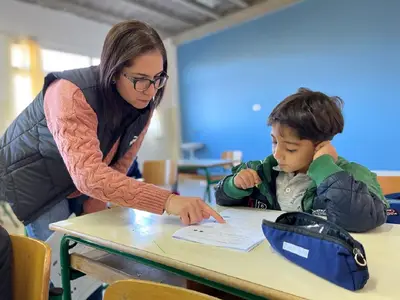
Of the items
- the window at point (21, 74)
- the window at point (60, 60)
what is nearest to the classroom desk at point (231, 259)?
the window at point (21, 74)

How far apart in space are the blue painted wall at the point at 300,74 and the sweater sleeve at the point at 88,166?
93.5 inches

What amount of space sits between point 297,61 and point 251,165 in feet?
12.2

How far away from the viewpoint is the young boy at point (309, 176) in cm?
85

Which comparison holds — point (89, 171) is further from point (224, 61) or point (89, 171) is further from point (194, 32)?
point (194, 32)

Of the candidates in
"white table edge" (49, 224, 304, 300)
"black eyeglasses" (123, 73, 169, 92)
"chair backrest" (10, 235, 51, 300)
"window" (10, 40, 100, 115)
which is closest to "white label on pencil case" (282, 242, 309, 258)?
"white table edge" (49, 224, 304, 300)

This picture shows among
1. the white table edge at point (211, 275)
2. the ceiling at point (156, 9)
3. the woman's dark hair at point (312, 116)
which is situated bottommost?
the white table edge at point (211, 275)

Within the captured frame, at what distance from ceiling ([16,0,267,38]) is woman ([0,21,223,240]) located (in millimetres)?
3388

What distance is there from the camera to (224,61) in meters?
5.44

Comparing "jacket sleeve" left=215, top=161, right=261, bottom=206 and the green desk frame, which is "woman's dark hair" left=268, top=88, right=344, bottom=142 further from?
the green desk frame

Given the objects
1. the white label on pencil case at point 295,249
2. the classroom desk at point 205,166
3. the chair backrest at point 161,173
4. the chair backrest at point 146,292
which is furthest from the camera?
the classroom desk at point 205,166

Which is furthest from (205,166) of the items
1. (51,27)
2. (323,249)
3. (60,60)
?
(323,249)

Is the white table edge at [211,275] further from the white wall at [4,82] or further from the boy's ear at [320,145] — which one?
the white wall at [4,82]

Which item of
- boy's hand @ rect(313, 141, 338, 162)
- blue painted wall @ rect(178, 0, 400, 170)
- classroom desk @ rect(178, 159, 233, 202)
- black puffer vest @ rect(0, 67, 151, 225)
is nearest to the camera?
boy's hand @ rect(313, 141, 338, 162)

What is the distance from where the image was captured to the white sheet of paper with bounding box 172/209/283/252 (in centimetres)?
77
